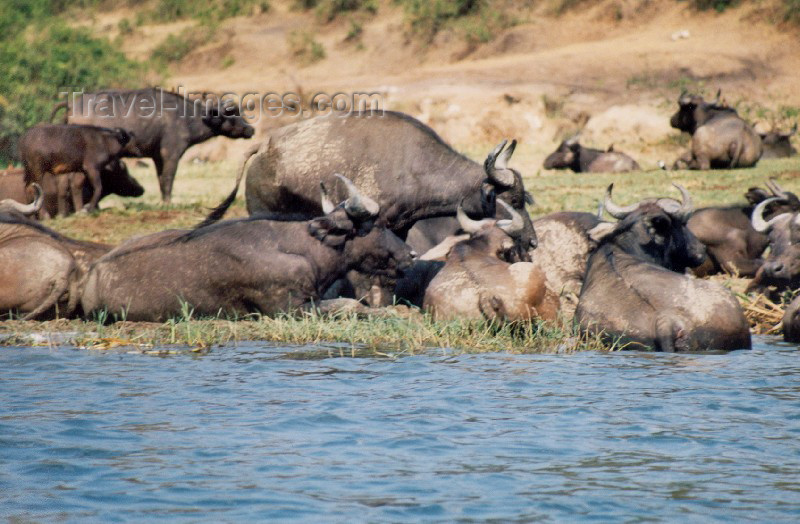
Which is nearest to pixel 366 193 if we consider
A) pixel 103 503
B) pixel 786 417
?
pixel 786 417

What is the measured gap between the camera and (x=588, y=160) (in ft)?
72.1

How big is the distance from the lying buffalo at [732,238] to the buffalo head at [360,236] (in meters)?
3.75

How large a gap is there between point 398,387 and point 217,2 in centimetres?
4082

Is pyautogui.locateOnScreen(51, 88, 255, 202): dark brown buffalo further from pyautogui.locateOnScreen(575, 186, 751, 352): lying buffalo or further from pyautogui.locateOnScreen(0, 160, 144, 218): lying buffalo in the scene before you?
pyautogui.locateOnScreen(575, 186, 751, 352): lying buffalo

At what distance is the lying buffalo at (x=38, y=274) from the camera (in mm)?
9711

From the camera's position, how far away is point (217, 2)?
45.9 meters

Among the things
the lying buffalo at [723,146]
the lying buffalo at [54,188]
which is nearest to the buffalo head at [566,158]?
the lying buffalo at [723,146]

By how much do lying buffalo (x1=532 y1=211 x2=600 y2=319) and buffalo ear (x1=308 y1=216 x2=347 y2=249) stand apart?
1.72 metres

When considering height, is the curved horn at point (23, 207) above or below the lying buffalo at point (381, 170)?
below

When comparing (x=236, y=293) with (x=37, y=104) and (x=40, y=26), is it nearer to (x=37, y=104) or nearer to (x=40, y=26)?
(x=37, y=104)

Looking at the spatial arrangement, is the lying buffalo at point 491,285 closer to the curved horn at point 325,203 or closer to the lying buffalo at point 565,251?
the lying buffalo at point 565,251

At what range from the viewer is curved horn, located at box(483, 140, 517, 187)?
11.1 metres

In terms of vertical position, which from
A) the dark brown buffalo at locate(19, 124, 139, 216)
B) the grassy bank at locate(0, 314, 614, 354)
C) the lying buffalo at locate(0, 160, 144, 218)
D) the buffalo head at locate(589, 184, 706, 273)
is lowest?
the grassy bank at locate(0, 314, 614, 354)

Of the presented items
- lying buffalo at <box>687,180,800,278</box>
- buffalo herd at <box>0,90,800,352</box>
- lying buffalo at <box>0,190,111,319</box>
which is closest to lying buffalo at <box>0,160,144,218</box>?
buffalo herd at <box>0,90,800,352</box>
